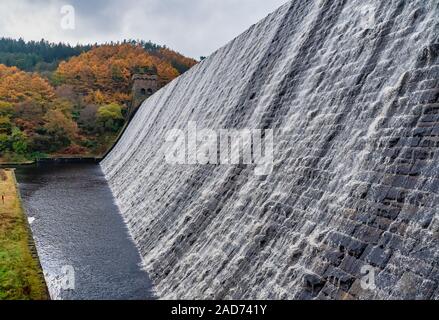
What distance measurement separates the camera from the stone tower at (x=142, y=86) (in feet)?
203

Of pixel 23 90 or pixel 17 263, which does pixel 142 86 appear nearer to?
pixel 23 90

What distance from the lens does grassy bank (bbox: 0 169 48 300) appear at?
10564mm

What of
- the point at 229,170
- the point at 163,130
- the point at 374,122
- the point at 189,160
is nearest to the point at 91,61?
the point at 163,130

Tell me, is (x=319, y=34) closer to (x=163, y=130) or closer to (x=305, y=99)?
(x=305, y=99)

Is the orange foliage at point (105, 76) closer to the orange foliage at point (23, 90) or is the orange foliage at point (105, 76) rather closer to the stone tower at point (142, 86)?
the stone tower at point (142, 86)

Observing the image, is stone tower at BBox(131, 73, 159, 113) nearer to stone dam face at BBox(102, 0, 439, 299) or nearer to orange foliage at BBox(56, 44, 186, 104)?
orange foliage at BBox(56, 44, 186, 104)

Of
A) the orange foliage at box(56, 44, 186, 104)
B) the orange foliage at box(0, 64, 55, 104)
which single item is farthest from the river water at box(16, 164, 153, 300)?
the orange foliage at box(56, 44, 186, 104)

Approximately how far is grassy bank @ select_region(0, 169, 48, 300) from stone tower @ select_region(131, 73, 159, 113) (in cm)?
4391

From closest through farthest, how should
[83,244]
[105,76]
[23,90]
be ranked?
[83,244] < [23,90] < [105,76]

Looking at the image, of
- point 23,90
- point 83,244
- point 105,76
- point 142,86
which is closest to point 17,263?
point 83,244

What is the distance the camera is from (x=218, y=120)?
1633 centimetres

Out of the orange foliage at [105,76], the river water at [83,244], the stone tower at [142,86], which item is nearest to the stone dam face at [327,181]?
the river water at [83,244]

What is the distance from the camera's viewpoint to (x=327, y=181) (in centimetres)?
783

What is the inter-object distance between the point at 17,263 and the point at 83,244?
3.06 metres
